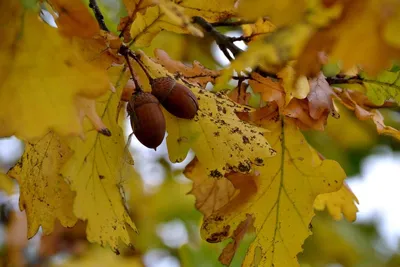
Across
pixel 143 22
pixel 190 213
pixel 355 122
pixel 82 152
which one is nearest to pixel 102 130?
pixel 82 152

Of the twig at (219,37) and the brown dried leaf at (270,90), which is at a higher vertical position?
the twig at (219,37)

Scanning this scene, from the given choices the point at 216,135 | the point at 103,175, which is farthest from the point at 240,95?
the point at 103,175

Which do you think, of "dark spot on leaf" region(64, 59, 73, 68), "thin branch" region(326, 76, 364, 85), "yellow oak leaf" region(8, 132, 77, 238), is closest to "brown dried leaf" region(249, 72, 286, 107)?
"thin branch" region(326, 76, 364, 85)

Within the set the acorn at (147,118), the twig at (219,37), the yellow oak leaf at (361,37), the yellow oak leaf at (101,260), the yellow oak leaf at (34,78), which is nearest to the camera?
the yellow oak leaf at (361,37)

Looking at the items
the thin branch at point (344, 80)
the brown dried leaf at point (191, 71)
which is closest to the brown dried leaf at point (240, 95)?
the brown dried leaf at point (191, 71)

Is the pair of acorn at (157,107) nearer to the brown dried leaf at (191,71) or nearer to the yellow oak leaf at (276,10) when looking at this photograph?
the brown dried leaf at (191,71)

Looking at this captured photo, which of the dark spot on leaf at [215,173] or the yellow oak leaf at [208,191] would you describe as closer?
the dark spot on leaf at [215,173]

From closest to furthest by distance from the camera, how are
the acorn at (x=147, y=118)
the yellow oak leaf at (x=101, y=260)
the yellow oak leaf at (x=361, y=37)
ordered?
the yellow oak leaf at (x=361, y=37), the acorn at (x=147, y=118), the yellow oak leaf at (x=101, y=260)

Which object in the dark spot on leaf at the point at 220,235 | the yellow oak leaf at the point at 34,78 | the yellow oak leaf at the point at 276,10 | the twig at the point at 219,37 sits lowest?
the dark spot on leaf at the point at 220,235

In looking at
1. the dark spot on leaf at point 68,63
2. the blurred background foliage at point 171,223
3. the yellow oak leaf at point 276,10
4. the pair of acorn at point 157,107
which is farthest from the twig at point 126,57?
the blurred background foliage at point 171,223
